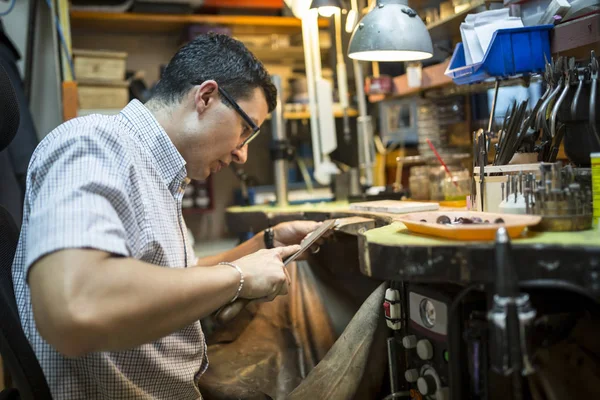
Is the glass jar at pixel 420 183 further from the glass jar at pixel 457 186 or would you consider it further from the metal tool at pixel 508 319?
the metal tool at pixel 508 319

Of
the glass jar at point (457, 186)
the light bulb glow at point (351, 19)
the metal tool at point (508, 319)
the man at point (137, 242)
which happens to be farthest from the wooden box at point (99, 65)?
the metal tool at point (508, 319)

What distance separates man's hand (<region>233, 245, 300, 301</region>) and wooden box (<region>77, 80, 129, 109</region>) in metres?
2.13

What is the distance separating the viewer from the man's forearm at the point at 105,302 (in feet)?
2.68

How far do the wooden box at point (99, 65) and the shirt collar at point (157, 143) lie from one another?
1886 mm

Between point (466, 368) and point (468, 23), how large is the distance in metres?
1.12

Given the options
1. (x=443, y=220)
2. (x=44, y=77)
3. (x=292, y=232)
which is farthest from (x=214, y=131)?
(x=44, y=77)

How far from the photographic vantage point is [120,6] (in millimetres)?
3234

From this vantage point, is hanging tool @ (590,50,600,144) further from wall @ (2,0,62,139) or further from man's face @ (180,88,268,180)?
wall @ (2,0,62,139)

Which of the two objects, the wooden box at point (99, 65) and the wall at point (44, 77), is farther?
the wall at point (44, 77)

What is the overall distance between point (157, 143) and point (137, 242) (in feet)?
1.01

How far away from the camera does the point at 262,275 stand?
45.6 inches

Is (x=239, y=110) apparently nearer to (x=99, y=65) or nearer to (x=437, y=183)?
(x=437, y=183)

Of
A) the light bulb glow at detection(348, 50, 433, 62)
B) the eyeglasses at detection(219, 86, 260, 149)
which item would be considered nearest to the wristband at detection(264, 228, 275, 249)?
the eyeglasses at detection(219, 86, 260, 149)

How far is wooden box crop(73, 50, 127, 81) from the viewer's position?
2.95 m
